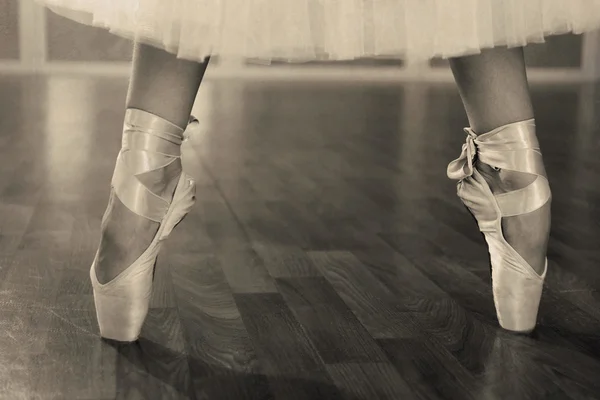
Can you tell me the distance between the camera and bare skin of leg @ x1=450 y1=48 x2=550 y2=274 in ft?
3.76

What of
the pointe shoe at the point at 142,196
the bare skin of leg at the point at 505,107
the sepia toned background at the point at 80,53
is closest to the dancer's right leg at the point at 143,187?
the pointe shoe at the point at 142,196

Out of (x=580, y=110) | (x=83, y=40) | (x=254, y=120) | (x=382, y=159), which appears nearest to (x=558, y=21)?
(x=382, y=159)

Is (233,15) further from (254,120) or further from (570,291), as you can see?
(254,120)

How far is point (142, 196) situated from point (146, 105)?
0.10m

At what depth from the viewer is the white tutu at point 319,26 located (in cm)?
100

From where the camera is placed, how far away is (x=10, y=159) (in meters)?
2.58

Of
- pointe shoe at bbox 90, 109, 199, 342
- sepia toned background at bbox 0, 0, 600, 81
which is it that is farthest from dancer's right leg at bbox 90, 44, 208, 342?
sepia toned background at bbox 0, 0, 600, 81

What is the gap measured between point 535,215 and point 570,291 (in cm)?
29

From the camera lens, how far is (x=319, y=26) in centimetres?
103

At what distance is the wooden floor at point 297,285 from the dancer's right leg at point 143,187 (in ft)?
0.21

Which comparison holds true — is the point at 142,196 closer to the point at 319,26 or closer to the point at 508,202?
the point at 319,26

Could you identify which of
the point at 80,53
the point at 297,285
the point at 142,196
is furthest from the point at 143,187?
the point at 80,53

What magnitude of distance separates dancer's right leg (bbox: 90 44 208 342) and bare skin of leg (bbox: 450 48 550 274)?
322 millimetres

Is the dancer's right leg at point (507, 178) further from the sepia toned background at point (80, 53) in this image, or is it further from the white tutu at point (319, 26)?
the sepia toned background at point (80, 53)
